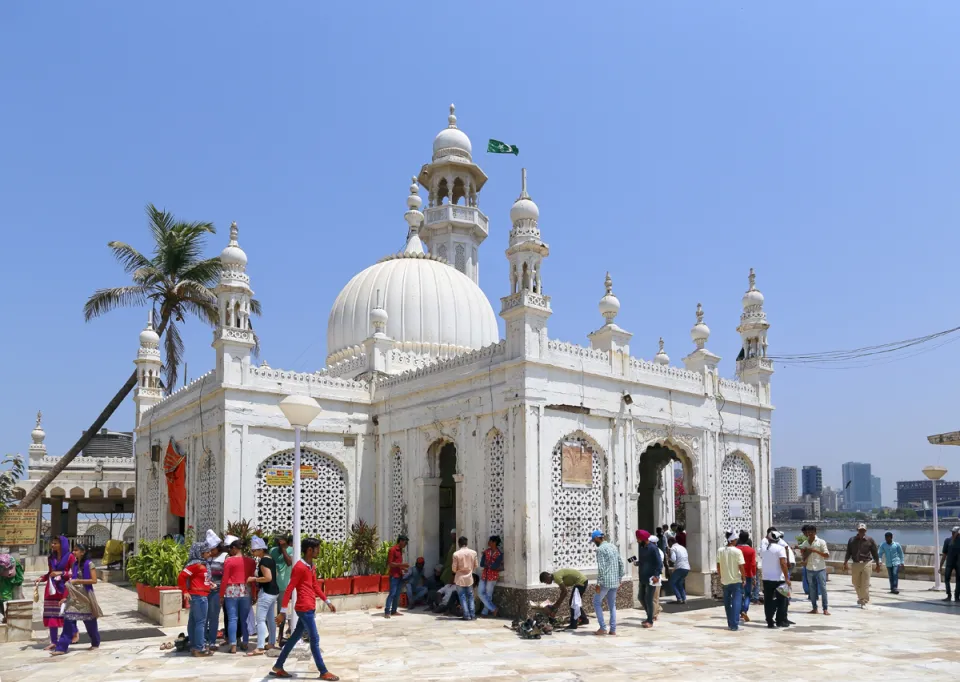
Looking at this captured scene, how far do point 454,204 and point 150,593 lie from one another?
1634 centimetres

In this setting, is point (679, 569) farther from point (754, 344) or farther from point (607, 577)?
point (754, 344)

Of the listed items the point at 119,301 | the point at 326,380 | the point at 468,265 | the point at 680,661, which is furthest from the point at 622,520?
the point at 119,301

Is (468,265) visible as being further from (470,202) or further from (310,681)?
(310,681)

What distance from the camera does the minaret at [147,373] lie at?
24953 mm

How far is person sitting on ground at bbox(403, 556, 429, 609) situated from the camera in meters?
16.9

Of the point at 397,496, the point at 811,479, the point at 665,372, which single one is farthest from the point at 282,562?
the point at 811,479

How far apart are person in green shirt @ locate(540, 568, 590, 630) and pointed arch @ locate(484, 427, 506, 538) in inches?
76.7

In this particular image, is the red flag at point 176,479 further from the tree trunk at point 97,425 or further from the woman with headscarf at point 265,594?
the woman with headscarf at point 265,594

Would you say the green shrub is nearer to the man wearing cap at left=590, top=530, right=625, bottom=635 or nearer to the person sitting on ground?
the person sitting on ground

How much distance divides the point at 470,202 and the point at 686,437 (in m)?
13.1

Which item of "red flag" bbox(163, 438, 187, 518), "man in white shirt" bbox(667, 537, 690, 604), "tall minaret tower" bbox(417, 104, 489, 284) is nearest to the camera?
"man in white shirt" bbox(667, 537, 690, 604)

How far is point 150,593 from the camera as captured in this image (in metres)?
15.9

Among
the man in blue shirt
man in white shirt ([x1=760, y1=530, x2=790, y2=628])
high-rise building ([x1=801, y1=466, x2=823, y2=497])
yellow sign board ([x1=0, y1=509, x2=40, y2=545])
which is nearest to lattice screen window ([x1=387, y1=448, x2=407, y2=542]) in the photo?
man in white shirt ([x1=760, y1=530, x2=790, y2=628])

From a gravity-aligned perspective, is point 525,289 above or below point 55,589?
above
